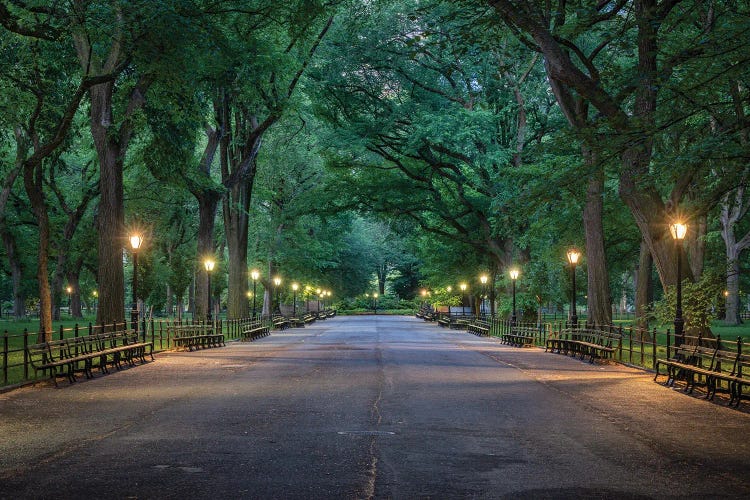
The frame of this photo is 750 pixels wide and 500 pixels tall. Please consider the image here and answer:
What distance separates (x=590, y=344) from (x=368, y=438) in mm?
17531

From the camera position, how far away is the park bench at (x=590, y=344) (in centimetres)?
2761

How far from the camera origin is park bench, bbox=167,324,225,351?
109 feet

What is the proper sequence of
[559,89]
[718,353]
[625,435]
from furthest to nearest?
[559,89], [718,353], [625,435]

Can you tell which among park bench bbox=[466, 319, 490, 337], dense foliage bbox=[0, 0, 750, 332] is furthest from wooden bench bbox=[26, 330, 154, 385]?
park bench bbox=[466, 319, 490, 337]

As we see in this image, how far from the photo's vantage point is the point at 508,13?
74.2ft

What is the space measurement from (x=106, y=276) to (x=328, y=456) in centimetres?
2201

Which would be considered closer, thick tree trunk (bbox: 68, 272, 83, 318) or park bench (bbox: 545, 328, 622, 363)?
park bench (bbox: 545, 328, 622, 363)

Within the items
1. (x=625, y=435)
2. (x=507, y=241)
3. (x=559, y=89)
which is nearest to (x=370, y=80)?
(x=507, y=241)

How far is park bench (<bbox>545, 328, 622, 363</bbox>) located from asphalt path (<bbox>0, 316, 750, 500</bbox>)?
6.23 m

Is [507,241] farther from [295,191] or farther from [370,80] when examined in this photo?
[295,191]

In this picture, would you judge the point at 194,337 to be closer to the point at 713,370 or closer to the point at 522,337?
the point at 522,337

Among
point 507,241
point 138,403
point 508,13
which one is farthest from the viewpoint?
point 507,241

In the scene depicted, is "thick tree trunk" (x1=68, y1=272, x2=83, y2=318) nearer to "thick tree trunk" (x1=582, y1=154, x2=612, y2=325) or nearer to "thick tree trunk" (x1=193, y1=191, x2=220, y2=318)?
"thick tree trunk" (x1=193, y1=191, x2=220, y2=318)

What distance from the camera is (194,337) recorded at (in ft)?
110
